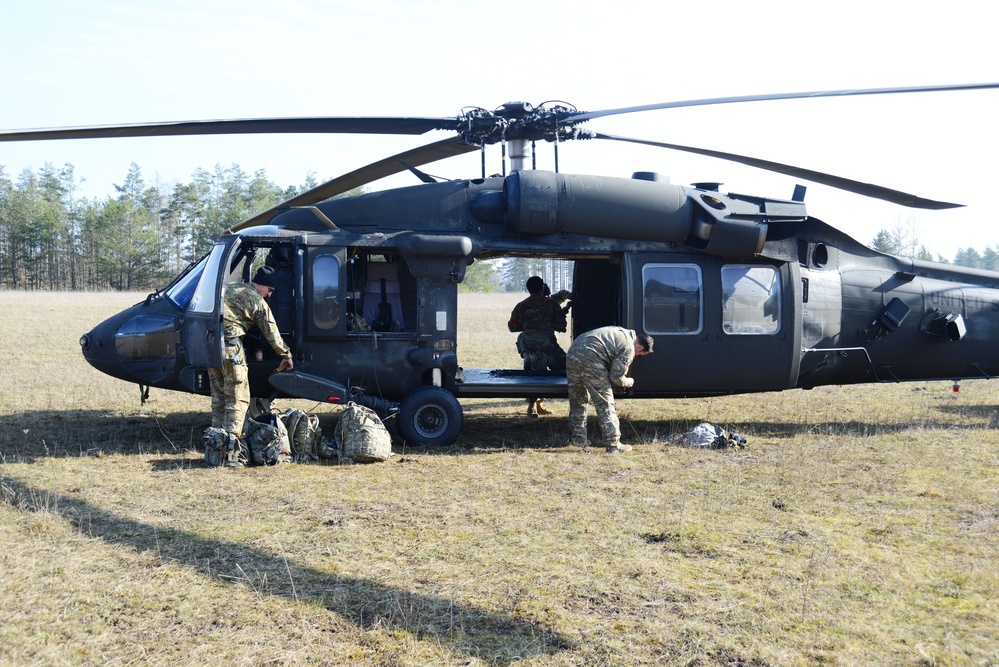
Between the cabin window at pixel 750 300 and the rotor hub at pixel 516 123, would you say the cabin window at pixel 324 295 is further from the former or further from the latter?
the cabin window at pixel 750 300

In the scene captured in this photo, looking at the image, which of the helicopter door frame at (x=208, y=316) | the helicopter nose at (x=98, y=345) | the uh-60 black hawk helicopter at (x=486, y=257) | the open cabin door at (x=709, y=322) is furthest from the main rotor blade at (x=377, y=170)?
the open cabin door at (x=709, y=322)

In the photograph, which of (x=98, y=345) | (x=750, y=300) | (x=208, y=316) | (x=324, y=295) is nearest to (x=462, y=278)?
(x=324, y=295)

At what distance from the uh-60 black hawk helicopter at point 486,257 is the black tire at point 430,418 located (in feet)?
0.05

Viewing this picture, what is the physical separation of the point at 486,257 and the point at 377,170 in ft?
5.18

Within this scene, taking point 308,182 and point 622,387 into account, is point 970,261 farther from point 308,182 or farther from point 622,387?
point 622,387

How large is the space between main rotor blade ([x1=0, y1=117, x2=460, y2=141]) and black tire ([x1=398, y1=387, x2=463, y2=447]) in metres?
2.76

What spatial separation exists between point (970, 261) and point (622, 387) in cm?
14248

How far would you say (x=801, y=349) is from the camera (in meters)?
9.63

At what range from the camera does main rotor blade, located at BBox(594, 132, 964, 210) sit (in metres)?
8.75

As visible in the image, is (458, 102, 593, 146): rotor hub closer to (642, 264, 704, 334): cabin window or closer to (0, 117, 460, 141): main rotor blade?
(0, 117, 460, 141): main rotor blade

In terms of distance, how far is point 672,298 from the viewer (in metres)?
9.41

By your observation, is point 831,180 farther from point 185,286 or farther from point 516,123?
point 185,286

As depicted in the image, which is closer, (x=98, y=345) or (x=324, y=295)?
(x=324, y=295)

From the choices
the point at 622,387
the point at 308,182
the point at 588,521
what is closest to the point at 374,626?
the point at 588,521
